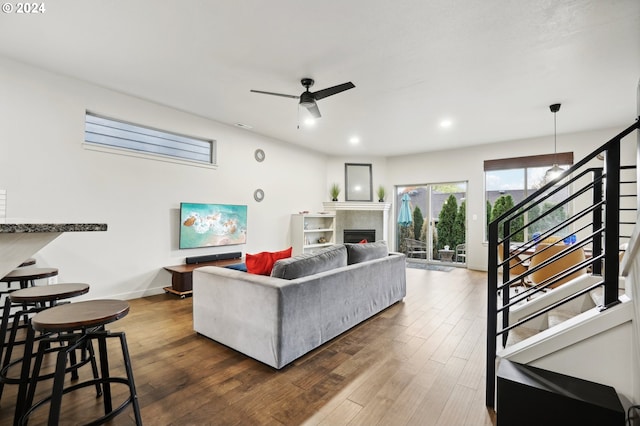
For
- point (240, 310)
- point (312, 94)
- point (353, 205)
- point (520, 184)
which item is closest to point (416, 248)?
point (353, 205)

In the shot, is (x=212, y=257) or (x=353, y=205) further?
(x=353, y=205)

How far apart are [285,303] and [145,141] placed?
361 cm

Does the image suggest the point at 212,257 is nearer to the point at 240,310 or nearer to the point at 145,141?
the point at 145,141

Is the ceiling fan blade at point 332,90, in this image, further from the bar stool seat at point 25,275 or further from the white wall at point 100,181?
the bar stool seat at point 25,275

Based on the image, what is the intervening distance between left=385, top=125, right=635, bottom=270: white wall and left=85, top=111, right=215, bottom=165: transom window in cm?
477

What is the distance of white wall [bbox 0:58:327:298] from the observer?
3.29 metres

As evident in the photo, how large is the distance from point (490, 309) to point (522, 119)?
14.3 feet

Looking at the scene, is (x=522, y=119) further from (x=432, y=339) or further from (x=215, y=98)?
(x=215, y=98)

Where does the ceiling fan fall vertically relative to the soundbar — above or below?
above

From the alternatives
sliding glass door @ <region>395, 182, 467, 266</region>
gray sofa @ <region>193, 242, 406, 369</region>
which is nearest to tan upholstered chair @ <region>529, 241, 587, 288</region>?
gray sofa @ <region>193, 242, 406, 369</region>

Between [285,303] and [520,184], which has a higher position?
[520,184]

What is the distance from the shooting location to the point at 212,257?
4.93 meters

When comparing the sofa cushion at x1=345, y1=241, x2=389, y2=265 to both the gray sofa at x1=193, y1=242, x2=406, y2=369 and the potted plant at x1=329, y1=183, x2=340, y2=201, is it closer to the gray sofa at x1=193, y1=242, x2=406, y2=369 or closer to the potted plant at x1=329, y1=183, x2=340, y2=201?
the gray sofa at x1=193, y1=242, x2=406, y2=369

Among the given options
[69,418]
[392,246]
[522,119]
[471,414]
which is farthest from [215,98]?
[392,246]
